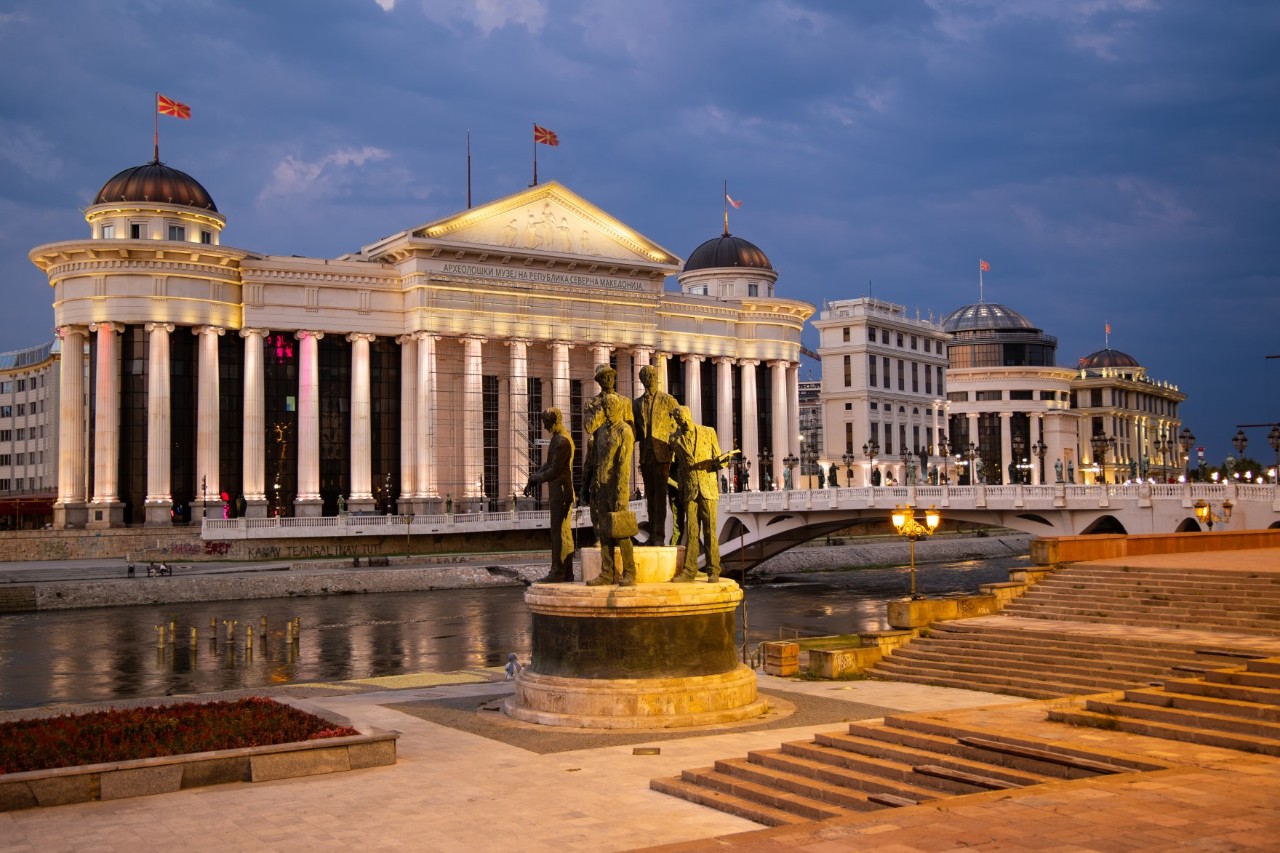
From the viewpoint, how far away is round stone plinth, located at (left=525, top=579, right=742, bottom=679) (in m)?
24.7

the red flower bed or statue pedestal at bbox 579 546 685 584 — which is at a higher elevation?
statue pedestal at bbox 579 546 685 584

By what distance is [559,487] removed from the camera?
27.9 m

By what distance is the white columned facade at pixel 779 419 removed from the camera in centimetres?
11506

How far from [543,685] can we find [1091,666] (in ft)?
37.1

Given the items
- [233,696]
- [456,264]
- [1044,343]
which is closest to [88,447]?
[456,264]

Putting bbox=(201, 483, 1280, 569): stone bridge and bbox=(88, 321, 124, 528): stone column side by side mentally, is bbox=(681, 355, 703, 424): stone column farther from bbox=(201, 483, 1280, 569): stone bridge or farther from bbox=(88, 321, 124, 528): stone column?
bbox=(88, 321, 124, 528): stone column

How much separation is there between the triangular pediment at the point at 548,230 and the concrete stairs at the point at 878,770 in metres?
78.5

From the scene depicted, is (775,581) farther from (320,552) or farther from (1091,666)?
(1091,666)

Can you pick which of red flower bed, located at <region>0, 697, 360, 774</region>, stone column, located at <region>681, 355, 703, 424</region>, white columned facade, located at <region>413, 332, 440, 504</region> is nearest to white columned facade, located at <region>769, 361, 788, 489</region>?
stone column, located at <region>681, 355, 703, 424</region>

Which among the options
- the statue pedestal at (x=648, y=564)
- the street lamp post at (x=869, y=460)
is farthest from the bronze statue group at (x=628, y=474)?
the street lamp post at (x=869, y=460)

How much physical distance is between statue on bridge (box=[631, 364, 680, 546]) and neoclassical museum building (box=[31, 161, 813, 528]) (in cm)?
6512

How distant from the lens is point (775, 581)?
86500mm

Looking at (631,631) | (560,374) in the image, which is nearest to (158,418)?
(560,374)

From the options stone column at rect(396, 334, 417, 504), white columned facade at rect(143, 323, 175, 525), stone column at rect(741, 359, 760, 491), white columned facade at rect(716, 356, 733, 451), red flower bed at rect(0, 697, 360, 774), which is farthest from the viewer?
stone column at rect(741, 359, 760, 491)
